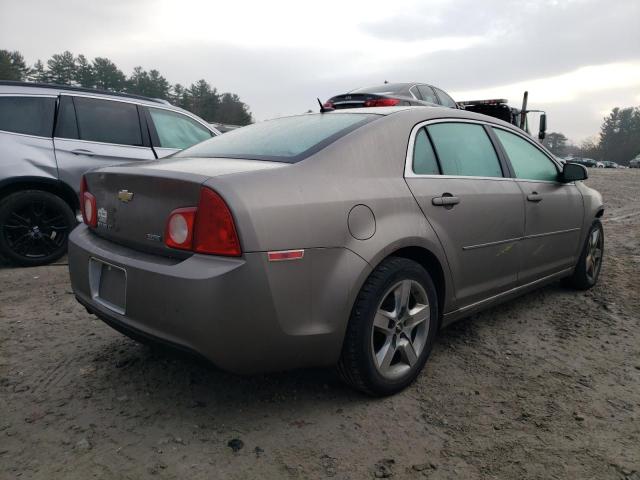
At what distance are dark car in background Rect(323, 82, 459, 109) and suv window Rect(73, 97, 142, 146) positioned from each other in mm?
2730

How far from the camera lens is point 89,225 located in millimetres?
2684

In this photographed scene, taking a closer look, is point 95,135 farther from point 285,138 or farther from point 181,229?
point 181,229

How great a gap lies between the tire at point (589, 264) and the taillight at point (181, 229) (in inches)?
139

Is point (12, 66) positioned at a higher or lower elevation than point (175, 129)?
higher

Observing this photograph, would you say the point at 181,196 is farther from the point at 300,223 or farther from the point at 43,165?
the point at 43,165

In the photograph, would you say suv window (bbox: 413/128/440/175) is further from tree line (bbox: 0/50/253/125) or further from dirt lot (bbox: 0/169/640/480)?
tree line (bbox: 0/50/253/125)

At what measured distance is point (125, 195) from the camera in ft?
7.67

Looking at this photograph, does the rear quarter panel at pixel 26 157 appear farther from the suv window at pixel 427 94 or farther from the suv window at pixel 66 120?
the suv window at pixel 427 94

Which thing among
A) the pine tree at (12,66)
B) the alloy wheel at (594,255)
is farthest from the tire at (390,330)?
the pine tree at (12,66)

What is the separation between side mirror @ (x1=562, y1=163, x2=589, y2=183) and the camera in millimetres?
3877

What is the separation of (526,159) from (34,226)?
4.47 m

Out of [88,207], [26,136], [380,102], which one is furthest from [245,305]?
[380,102]

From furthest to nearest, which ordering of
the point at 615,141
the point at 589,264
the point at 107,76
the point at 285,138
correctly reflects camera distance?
1. the point at 615,141
2. the point at 107,76
3. the point at 589,264
4. the point at 285,138

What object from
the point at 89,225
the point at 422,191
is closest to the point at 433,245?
the point at 422,191
